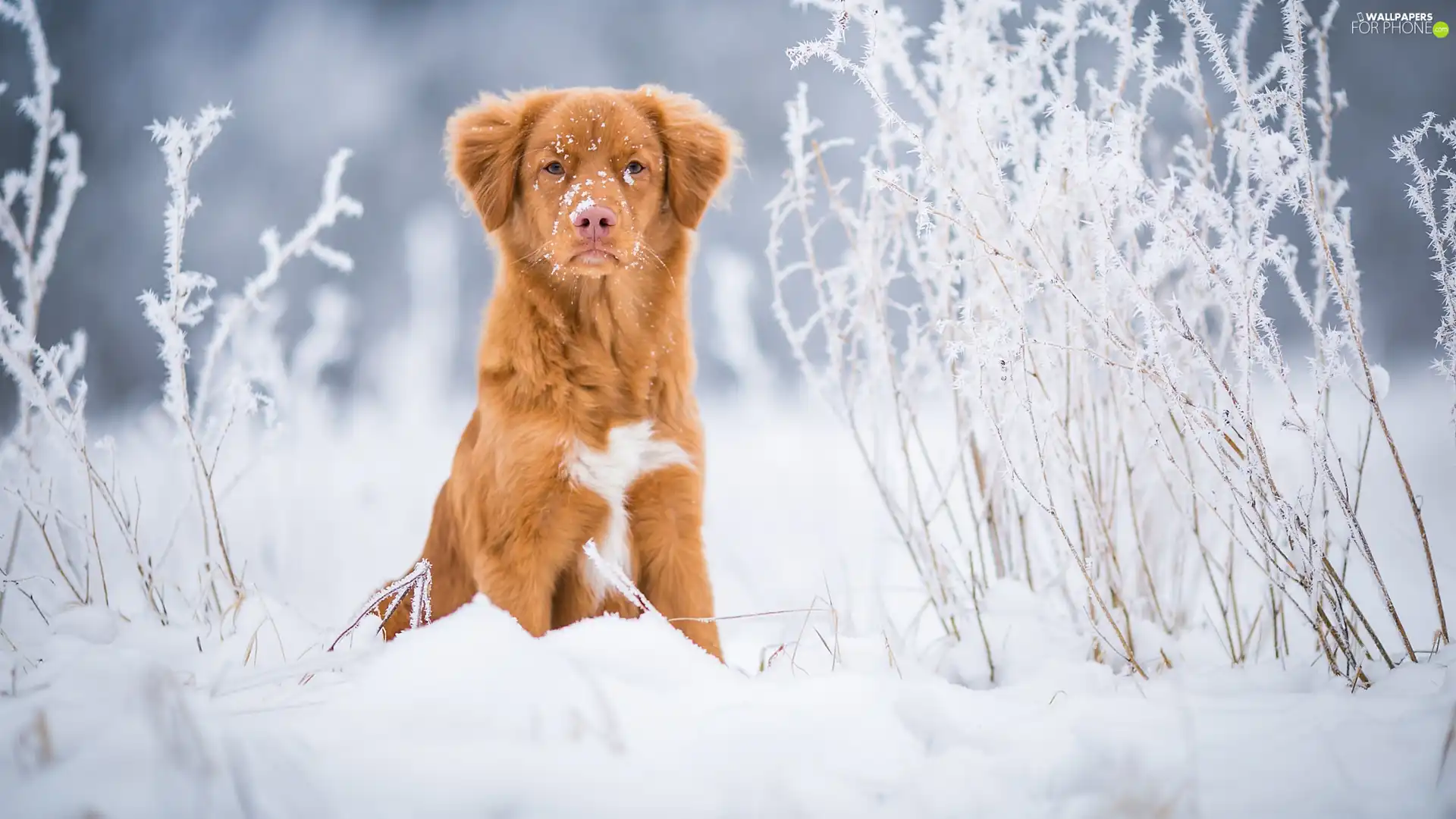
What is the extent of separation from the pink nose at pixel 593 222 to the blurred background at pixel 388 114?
445 millimetres

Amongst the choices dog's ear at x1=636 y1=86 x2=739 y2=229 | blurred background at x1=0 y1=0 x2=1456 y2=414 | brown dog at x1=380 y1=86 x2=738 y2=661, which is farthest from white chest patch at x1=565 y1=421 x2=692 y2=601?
dog's ear at x1=636 y1=86 x2=739 y2=229

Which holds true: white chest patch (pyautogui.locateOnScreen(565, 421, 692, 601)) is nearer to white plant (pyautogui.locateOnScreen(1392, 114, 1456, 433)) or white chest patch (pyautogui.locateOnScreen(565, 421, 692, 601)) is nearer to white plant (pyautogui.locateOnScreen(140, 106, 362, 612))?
white plant (pyautogui.locateOnScreen(140, 106, 362, 612))

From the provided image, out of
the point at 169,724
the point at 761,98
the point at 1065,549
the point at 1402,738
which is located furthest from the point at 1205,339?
the point at 761,98

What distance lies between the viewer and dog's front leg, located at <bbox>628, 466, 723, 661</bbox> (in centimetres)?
185

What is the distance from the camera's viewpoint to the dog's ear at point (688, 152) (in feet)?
6.81

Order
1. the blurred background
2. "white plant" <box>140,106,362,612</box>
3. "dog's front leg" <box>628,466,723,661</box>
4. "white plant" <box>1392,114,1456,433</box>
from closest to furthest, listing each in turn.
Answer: "white plant" <box>1392,114,1456,433</box>
"white plant" <box>140,106,362,612</box>
"dog's front leg" <box>628,466,723,661</box>
the blurred background

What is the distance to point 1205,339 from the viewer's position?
1.72 m

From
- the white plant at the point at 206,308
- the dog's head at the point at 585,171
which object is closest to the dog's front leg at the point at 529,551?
the dog's head at the point at 585,171

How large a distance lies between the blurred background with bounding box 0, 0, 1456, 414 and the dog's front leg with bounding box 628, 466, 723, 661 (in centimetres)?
45

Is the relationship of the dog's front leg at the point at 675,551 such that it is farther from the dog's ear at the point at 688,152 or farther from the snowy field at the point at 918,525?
the dog's ear at the point at 688,152

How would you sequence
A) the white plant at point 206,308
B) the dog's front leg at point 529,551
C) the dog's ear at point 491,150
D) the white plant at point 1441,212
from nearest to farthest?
the white plant at point 1441,212, the white plant at point 206,308, the dog's front leg at point 529,551, the dog's ear at point 491,150

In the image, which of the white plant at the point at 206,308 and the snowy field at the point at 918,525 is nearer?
the snowy field at the point at 918,525

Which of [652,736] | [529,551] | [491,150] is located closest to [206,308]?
[491,150]

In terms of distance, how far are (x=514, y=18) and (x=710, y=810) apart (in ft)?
21.3
